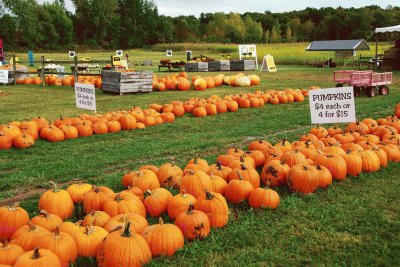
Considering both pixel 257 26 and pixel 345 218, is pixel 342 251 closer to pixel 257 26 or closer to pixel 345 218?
pixel 345 218

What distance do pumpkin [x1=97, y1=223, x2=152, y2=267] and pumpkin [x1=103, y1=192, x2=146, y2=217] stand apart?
2.43ft

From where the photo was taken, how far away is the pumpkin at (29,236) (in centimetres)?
341

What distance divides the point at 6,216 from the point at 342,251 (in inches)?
116

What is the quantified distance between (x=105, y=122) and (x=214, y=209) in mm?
5287

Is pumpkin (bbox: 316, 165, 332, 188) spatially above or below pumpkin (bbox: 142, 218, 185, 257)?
above

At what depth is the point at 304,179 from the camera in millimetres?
4867

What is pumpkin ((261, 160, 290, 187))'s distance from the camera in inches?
201

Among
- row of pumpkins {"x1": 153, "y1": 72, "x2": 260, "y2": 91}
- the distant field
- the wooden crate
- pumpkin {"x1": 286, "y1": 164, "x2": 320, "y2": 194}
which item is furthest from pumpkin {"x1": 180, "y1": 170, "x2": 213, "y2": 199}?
the distant field

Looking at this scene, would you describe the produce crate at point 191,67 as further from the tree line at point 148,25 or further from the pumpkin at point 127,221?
the tree line at point 148,25

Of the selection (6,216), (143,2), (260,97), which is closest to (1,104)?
(260,97)

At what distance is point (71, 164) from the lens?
6414 mm

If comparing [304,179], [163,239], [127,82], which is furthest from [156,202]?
[127,82]

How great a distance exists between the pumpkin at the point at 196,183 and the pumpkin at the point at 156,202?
0.28 metres

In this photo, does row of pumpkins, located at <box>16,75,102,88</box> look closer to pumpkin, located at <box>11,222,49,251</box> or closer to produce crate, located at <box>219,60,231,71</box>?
produce crate, located at <box>219,60,231,71</box>
